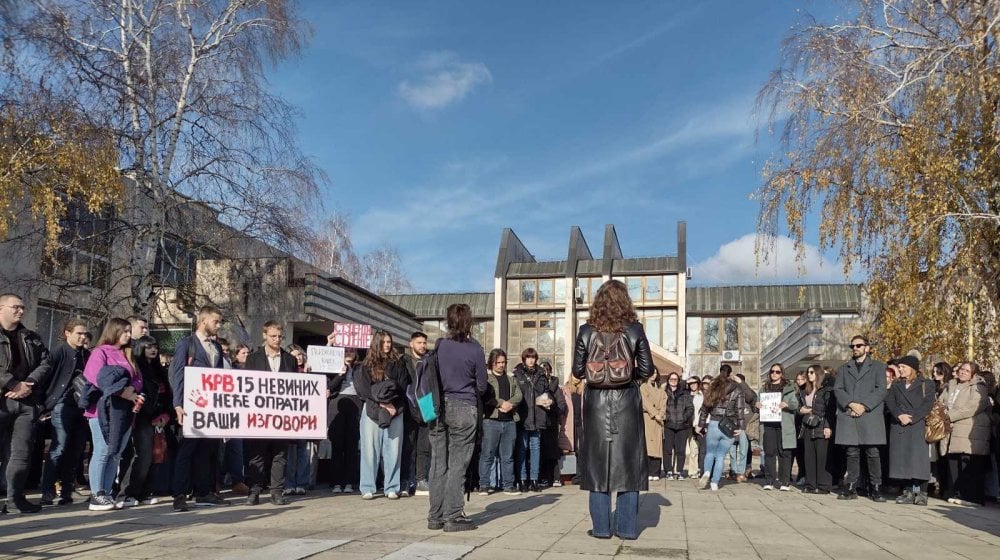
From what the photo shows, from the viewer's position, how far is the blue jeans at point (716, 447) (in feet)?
41.9

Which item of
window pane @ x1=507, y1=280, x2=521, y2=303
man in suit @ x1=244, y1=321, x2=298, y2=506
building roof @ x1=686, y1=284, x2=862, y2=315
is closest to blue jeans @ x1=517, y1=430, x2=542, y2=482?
man in suit @ x1=244, y1=321, x2=298, y2=506

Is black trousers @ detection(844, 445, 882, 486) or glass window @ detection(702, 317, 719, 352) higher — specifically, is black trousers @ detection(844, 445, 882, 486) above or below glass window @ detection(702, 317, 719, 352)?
→ below

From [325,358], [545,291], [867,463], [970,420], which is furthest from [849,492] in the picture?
[545,291]

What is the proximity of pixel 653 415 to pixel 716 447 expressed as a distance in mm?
2130

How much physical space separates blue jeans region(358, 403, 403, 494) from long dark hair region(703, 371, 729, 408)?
5.05 metres

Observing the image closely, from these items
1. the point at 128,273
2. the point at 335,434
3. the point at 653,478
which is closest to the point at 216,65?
the point at 128,273

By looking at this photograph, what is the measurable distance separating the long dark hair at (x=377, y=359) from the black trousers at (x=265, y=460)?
1447mm

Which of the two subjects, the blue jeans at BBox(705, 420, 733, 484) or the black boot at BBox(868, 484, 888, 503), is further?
the blue jeans at BBox(705, 420, 733, 484)

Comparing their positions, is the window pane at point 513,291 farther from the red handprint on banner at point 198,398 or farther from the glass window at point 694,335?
the red handprint on banner at point 198,398

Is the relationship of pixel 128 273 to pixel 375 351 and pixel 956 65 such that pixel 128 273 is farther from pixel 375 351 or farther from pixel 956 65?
pixel 956 65

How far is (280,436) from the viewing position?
916 cm

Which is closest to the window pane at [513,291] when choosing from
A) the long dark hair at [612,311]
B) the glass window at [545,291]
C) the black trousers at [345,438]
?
the glass window at [545,291]

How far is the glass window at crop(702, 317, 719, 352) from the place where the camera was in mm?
44625

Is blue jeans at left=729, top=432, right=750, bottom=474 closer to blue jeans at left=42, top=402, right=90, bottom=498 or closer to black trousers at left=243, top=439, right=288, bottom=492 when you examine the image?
black trousers at left=243, top=439, right=288, bottom=492
